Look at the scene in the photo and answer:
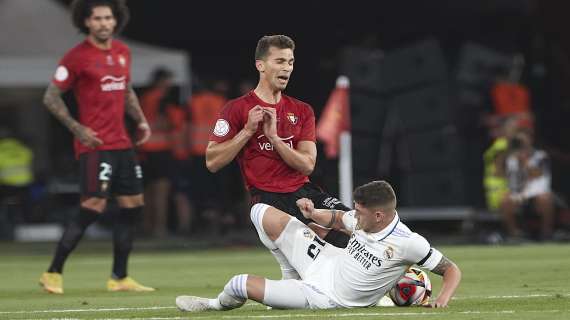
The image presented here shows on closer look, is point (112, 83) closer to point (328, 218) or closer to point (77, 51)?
point (77, 51)

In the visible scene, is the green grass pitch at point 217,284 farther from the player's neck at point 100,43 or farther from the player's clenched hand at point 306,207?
the player's neck at point 100,43

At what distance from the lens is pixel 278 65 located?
9.41 meters

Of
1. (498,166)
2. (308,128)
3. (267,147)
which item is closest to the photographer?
(267,147)

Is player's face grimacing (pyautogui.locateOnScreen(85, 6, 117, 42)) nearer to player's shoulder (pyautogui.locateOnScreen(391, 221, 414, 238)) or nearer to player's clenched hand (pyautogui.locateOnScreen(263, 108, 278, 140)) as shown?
player's clenched hand (pyautogui.locateOnScreen(263, 108, 278, 140))

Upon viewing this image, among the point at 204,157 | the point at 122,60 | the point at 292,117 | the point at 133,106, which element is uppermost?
the point at 122,60

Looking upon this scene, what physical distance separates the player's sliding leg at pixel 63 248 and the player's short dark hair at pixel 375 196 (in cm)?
378

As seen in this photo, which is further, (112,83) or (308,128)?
(112,83)

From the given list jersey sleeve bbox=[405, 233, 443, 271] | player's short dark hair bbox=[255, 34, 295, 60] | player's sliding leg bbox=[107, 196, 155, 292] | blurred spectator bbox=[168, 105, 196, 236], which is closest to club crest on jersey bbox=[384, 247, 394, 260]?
jersey sleeve bbox=[405, 233, 443, 271]

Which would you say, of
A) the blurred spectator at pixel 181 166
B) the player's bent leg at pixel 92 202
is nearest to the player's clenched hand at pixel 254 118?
the player's bent leg at pixel 92 202

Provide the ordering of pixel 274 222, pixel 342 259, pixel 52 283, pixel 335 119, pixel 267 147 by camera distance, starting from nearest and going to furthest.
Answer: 1. pixel 342 259
2. pixel 274 222
3. pixel 267 147
4. pixel 52 283
5. pixel 335 119

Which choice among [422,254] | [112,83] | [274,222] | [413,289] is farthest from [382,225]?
[112,83]

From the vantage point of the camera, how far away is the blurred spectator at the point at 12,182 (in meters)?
21.3

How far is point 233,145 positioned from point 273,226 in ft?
1.88

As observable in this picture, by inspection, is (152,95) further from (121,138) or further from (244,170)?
(244,170)
